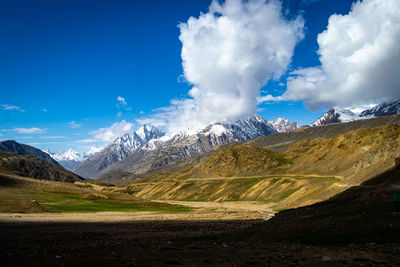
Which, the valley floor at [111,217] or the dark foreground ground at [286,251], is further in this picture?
the valley floor at [111,217]

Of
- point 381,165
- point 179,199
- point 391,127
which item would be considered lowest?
point 179,199

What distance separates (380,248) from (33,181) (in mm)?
160405

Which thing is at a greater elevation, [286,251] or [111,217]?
[286,251]

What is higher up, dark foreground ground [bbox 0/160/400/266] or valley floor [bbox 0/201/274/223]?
dark foreground ground [bbox 0/160/400/266]

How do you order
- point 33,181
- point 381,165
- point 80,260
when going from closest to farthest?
point 80,260 < point 381,165 < point 33,181

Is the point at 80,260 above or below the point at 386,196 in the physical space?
below

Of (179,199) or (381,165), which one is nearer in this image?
(381,165)

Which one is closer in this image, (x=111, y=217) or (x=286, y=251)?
(x=286, y=251)

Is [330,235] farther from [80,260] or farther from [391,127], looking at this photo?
[391,127]

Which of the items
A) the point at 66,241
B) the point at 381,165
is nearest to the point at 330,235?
the point at 66,241

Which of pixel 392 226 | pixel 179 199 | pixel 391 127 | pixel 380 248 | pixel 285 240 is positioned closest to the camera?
pixel 380 248

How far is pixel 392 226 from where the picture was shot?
22.9m

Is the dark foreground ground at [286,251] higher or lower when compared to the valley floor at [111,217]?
higher

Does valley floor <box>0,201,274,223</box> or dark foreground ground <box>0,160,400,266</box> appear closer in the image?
dark foreground ground <box>0,160,400,266</box>
